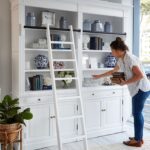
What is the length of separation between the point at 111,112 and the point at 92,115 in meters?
0.40

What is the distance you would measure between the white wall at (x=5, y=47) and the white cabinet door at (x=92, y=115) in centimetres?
136

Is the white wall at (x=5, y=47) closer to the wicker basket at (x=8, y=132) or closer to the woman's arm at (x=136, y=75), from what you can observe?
the wicker basket at (x=8, y=132)

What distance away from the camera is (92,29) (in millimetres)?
4621

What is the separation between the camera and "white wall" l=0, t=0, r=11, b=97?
408 cm

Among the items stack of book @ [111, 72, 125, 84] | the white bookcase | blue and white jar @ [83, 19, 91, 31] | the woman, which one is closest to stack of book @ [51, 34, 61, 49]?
the white bookcase

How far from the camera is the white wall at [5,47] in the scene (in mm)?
4078

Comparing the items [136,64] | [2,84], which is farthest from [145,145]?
[2,84]

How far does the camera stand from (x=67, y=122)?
4133 mm

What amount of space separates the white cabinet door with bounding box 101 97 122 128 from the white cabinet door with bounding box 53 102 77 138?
0.57 metres

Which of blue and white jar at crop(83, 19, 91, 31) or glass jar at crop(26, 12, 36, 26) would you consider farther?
blue and white jar at crop(83, 19, 91, 31)

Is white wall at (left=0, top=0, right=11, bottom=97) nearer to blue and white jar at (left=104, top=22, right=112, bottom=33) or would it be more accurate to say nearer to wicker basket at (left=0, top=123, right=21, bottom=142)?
wicker basket at (left=0, top=123, right=21, bottom=142)

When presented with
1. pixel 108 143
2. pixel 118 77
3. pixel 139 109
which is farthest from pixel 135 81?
pixel 108 143

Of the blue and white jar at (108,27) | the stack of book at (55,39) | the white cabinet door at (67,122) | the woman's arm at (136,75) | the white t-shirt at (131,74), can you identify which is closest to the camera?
the woman's arm at (136,75)

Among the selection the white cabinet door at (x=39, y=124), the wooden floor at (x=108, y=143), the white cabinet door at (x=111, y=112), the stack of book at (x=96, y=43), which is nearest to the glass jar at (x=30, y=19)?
the stack of book at (x=96, y=43)
